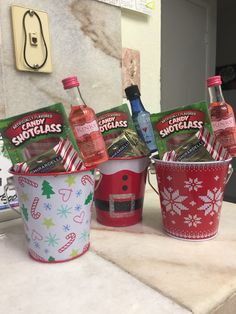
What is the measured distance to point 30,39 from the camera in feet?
1.90

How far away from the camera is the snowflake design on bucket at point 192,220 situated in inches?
18.0

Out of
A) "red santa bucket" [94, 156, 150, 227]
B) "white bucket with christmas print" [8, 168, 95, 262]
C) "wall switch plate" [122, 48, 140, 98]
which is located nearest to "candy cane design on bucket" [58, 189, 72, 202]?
"white bucket with christmas print" [8, 168, 95, 262]

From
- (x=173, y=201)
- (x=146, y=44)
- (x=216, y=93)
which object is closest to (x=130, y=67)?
(x=146, y=44)

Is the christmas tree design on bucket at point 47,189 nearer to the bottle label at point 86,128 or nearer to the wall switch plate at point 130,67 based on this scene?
the bottle label at point 86,128

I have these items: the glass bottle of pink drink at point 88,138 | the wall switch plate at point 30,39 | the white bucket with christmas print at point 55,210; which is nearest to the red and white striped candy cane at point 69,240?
the white bucket with christmas print at point 55,210

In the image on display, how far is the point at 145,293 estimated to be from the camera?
0.33m

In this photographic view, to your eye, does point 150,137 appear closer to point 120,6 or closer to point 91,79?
point 91,79

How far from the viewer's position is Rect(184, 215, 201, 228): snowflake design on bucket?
457 mm

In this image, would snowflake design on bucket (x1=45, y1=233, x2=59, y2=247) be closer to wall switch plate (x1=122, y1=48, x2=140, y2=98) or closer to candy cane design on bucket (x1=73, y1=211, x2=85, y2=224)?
candy cane design on bucket (x1=73, y1=211, x2=85, y2=224)

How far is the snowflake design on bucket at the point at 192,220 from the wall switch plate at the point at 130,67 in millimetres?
418

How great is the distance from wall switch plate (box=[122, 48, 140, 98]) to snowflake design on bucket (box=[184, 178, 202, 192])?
1.30 ft

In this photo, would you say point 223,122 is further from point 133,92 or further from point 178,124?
point 133,92

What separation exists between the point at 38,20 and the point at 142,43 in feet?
1.06

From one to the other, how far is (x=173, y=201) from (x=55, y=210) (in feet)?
0.63
